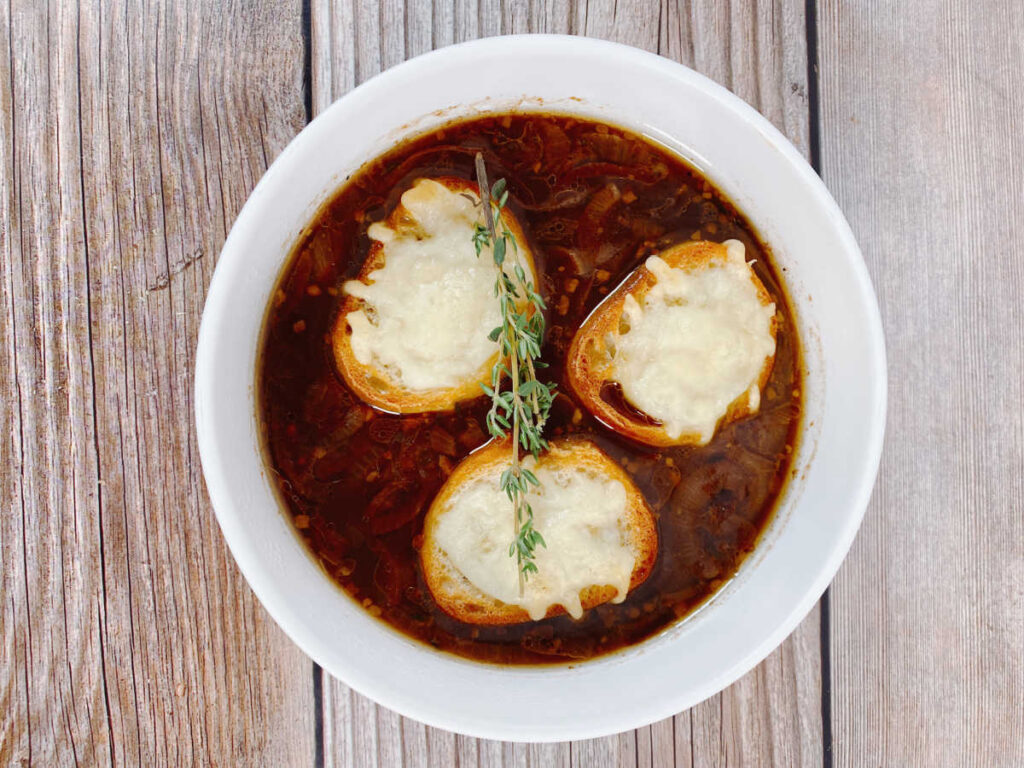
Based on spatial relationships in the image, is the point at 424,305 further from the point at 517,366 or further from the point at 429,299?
the point at 517,366

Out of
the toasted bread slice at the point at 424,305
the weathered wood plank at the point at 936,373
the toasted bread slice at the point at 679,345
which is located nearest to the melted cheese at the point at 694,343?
the toasted bread slice at the point at 679,345

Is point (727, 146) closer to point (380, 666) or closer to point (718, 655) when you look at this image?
point (718, 655)

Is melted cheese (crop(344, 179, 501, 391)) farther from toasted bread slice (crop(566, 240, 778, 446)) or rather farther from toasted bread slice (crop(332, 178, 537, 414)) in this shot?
toasted bread slice (crop(566, 240, 778, 446))

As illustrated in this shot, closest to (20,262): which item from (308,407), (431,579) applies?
(308,407)

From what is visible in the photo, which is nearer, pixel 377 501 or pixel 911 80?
pixel 377 501

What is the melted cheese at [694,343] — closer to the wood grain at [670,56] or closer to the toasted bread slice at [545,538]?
the toasted bread slice at [545,538]

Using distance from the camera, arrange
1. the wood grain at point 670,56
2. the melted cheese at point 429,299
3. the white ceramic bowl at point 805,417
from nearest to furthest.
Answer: the white ceramic bowl at point 805,417, the melted cheese at point 429,299, the wood grain at point 670,56
